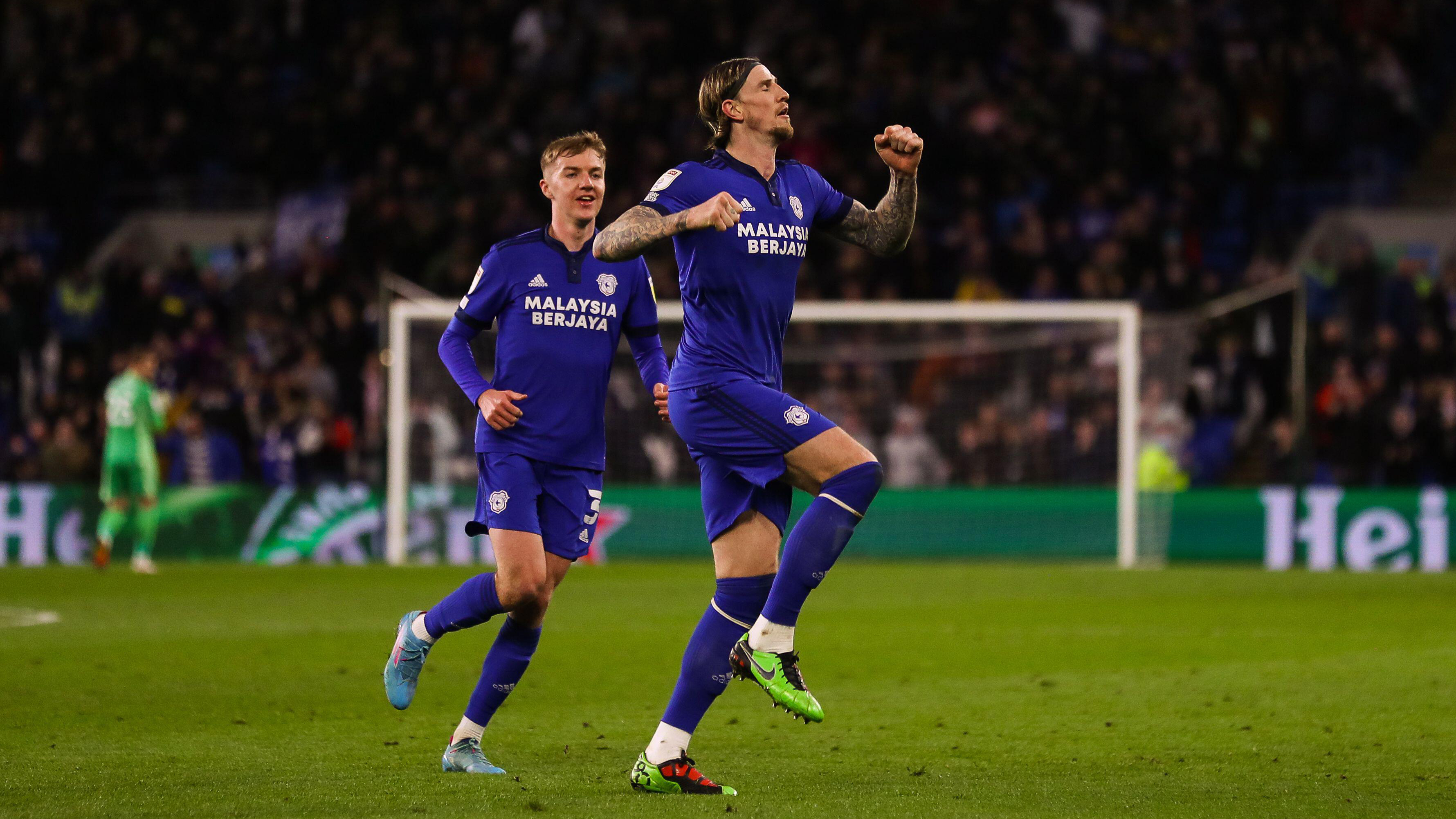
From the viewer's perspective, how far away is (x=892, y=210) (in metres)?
5.70

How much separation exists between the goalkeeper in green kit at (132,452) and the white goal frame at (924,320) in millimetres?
2254

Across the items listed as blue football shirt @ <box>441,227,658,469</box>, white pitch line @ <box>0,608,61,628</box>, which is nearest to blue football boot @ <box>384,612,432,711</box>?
blue football shirt @ <box>441,227,658,469</box>

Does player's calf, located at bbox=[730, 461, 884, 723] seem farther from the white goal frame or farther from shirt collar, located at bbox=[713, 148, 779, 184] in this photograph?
the white goal frame

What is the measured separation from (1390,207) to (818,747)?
17010 mm

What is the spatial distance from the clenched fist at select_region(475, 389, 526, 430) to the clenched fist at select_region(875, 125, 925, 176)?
56.5 inches

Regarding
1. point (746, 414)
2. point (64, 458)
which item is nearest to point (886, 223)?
point (746, 414)

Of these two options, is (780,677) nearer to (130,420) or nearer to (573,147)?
(573,147)

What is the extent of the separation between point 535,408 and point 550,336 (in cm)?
25

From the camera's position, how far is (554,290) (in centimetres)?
609

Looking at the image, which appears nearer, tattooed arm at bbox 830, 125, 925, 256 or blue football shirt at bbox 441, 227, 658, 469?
tattooed arm at bbox 830, 125, 925, 256

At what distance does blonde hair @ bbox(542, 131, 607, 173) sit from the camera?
20.1 feet

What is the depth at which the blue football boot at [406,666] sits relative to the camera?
5977 millimetres

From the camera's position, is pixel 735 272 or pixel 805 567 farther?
pixel 735 272

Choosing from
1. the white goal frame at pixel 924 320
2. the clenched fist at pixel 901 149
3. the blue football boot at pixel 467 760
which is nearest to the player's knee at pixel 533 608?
the blue football boot at pixel 467 760
